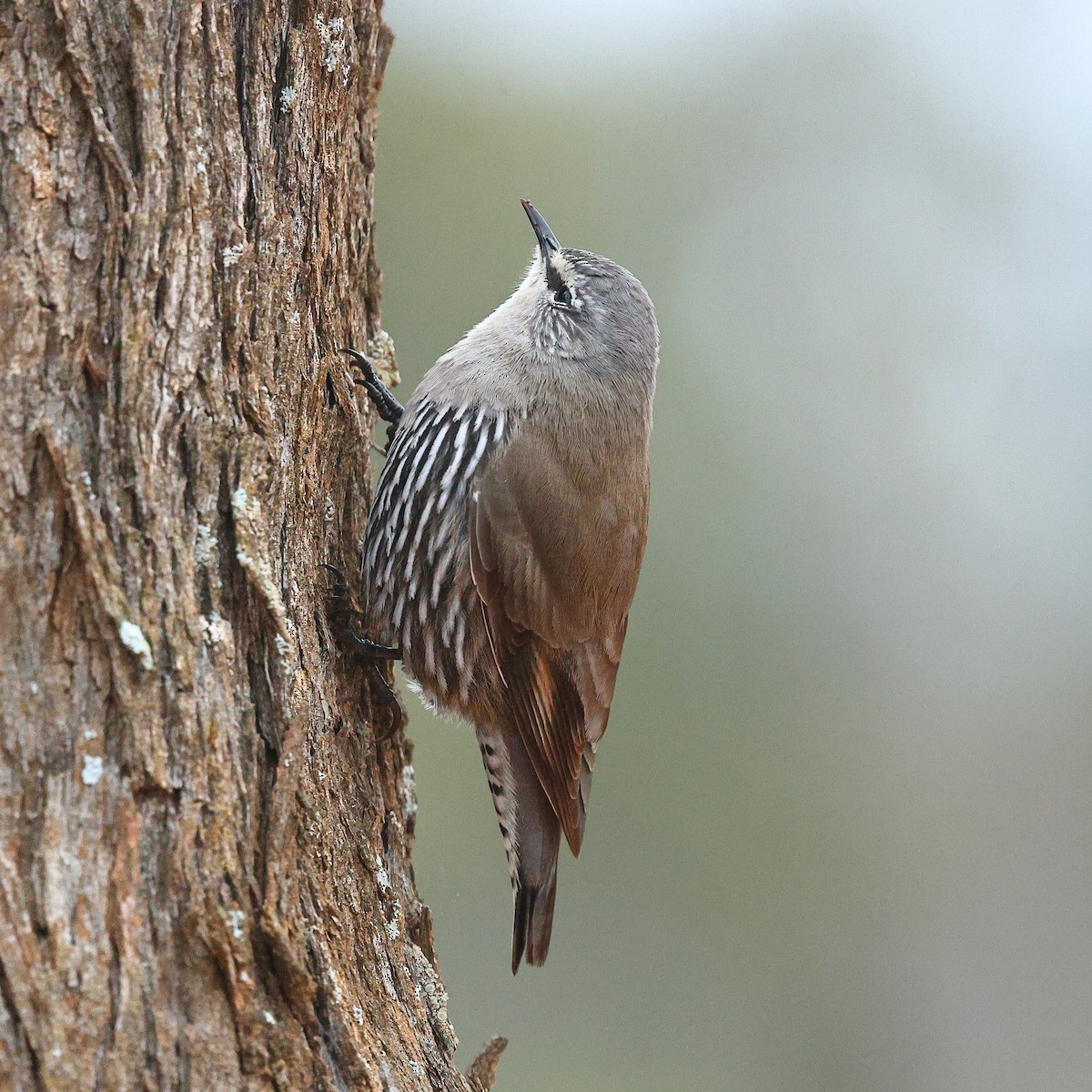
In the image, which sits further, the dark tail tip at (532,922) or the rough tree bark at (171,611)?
A: the dark tail tip at (532,922)

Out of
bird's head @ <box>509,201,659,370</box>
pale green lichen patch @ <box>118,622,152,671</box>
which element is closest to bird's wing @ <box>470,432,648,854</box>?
bird's head @ <box>509,201,659,370</box>

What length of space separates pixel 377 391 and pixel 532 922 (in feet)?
4.72

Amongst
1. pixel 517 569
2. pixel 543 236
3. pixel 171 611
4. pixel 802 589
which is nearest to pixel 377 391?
pixel 517 569

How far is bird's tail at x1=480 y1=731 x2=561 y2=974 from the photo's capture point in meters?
3.07

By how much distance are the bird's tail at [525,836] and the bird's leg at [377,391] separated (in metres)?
0.90

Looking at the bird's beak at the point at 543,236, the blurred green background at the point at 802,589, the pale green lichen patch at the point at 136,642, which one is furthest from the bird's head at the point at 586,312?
the blurred green background at the point at 802,589

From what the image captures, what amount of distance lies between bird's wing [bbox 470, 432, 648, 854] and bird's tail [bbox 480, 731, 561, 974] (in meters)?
0.08

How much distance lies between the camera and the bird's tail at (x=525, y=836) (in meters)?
3.07

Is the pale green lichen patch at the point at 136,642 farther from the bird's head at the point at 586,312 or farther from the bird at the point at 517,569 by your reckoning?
the bird's head at the point at 586,312

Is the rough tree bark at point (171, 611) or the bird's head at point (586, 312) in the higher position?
the bird's head at point (586, 312)

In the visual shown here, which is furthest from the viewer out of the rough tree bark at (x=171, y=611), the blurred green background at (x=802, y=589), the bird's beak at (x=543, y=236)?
the blurred green background at (x=802, y=589)

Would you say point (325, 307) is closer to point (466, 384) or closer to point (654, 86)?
point (466, 384)

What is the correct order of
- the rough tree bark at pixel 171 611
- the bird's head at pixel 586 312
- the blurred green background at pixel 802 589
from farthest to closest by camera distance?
the blurred green background at pixel 802 589 < the bird's head at pixel 586 312 < the rough tree bark at pixel 171 611

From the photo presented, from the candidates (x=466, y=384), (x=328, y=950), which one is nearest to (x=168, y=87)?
(x=466, y=384)
